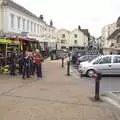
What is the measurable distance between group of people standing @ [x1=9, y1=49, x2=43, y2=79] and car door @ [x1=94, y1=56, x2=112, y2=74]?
4.27m

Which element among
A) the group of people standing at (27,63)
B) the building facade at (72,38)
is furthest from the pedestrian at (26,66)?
the building facade at (72,38)

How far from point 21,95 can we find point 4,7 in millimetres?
31642

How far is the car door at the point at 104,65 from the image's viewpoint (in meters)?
27.2

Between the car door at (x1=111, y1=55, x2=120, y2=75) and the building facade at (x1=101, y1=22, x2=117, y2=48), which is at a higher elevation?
the building facade at (x1=101, y1=22, x2=117, y2=48)

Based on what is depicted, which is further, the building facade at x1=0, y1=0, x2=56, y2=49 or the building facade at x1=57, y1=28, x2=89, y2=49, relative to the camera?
the building facade at x1=57, y1=28, x2=89, y2=49

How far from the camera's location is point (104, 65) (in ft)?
89.4

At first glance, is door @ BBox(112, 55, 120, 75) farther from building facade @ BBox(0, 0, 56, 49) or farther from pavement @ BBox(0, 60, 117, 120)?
building facade @ BBox(0, 0, 56, 49)

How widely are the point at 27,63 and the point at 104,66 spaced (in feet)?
17.9

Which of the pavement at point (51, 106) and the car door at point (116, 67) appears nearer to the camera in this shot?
the pavement at point (51, 106)

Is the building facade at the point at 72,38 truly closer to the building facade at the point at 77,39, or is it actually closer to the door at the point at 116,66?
the building facade at the point at 77,39

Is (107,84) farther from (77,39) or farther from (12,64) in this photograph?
(77,39)

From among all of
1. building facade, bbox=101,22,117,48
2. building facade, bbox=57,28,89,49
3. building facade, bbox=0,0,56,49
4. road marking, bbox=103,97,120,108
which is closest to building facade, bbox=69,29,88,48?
building facade, bbox=57,28,89,49

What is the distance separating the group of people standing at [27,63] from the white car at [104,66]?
373 cm

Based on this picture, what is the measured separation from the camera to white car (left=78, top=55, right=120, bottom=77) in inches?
1069
